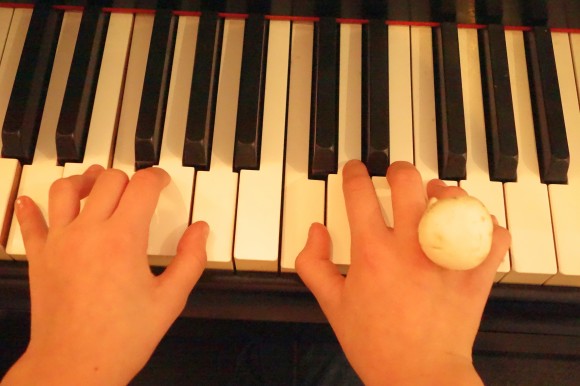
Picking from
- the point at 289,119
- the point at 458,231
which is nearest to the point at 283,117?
the point at 289,119

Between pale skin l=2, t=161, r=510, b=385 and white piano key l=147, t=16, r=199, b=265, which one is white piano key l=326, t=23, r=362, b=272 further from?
white piano key l=147, t=16, r=199, b=265

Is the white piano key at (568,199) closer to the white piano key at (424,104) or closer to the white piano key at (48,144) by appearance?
the white piano key at (424,104)

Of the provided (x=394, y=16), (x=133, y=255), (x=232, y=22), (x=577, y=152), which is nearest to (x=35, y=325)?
(x=133, y=255)

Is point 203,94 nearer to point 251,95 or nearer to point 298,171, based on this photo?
point 251,95

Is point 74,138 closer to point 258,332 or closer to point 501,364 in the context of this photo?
point 258,332

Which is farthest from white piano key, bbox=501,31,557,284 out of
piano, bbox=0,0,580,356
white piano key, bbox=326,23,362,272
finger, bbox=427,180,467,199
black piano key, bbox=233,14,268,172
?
black piano key, bbox=233,14,268,172

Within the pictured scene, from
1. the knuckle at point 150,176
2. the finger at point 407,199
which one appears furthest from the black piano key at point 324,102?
the knuckle at point 150,176
